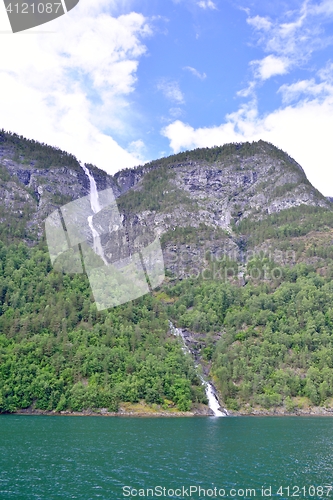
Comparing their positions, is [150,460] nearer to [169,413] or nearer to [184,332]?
[169,413]

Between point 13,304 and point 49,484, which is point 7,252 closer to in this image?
point 13,304

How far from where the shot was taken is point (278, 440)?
54.1m

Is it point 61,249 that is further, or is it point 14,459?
point 61,249

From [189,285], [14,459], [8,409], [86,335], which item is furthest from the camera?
[189,285]

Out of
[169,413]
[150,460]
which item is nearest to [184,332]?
[169,413]

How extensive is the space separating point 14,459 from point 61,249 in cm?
11336

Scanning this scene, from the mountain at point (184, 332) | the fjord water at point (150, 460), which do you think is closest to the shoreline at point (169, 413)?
the mountain at point (184, 332)

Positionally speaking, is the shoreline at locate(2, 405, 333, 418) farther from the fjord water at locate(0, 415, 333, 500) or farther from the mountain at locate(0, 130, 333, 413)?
the fjord water at locate(0, 415, 333, 500)

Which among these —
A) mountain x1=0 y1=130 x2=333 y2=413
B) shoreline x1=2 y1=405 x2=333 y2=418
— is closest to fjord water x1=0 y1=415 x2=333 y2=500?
shoreline x1=2 y1=405 x2=333 y2=418

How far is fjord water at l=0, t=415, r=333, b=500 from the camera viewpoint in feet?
103

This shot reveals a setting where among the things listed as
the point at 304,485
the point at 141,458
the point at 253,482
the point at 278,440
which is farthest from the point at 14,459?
the point at 278,440

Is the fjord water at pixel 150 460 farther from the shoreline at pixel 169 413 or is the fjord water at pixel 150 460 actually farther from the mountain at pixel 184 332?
the mountain at pixel 184 332

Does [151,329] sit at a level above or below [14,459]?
above

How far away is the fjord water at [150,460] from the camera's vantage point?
31281 mm
